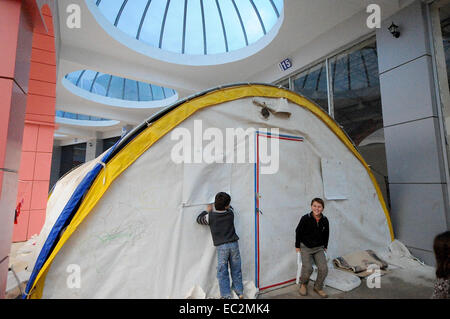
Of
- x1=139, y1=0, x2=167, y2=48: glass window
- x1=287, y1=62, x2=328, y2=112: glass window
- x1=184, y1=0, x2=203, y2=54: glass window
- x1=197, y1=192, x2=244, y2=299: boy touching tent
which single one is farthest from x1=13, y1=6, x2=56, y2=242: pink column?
x1=287, y1=62, x2=328, y2=112: glass window

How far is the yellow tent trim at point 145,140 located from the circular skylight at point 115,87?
804 cm

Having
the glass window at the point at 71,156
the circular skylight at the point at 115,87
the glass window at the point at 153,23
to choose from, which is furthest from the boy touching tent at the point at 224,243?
the glass window at the point at 71,156

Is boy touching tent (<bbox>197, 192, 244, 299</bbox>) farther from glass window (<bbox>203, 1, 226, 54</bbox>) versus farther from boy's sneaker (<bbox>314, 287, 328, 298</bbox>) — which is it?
glass window (<bbox>203, 1, 226, 54</bbox>)

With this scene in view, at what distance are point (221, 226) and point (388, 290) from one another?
2.55m

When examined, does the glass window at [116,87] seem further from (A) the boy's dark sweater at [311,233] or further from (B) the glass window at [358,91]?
(A) the boy's dark sweater at [311,233]

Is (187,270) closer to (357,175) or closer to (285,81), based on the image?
(357,175)

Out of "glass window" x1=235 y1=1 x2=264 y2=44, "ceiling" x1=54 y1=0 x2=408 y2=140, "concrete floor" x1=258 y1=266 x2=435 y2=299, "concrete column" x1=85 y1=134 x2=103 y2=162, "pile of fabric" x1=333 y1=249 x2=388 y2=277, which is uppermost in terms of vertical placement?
"glass window" x1=235 y1=1 x2=264 y2=44

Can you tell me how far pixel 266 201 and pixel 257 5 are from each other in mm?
6196

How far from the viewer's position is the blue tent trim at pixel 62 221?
7.21ft

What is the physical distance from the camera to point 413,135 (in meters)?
4.38

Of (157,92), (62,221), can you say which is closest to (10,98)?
(62,221)

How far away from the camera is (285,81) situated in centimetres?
756

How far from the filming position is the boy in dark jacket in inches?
122

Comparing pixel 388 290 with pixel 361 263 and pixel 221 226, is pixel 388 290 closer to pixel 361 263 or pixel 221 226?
pixel 361 263
